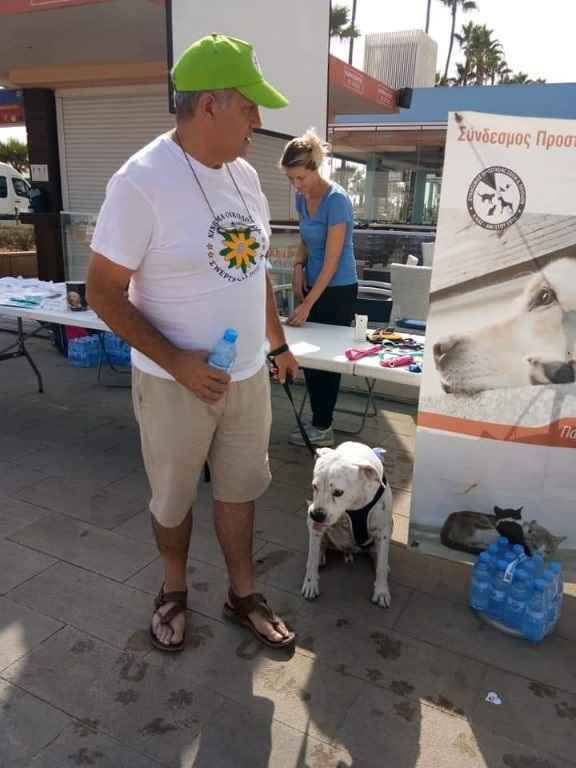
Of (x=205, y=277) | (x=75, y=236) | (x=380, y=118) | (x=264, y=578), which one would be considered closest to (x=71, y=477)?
(x=264, y=578)

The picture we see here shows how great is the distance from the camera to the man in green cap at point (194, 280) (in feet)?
5.57

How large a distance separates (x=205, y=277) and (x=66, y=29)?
232 inches

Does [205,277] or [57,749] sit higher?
[205,277]

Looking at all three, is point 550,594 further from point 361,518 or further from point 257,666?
point 257,666

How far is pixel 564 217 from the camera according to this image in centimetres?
215

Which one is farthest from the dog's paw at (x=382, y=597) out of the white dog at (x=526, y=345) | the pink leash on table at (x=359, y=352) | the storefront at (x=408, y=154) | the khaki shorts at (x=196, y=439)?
the storefront at (x=408, y=154)

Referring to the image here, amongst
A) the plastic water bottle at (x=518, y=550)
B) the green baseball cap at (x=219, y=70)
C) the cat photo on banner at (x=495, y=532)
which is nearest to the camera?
the green baseball cap at (x=219, y=70)

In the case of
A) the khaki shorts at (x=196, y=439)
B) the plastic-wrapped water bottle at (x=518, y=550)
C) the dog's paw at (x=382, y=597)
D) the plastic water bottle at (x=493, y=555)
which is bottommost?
the dog's paw at (x=382, y=597)

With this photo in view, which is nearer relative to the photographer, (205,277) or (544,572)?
(205,277)

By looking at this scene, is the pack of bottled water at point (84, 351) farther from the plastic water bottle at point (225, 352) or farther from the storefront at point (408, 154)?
the storefront at point (408, 154)

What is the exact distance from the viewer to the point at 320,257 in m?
3.77

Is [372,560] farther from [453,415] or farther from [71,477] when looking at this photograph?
[71,477]

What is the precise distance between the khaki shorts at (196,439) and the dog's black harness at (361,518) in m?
0.44

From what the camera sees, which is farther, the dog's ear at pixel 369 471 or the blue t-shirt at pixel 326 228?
the blue t-shirt at pixel 326 228
